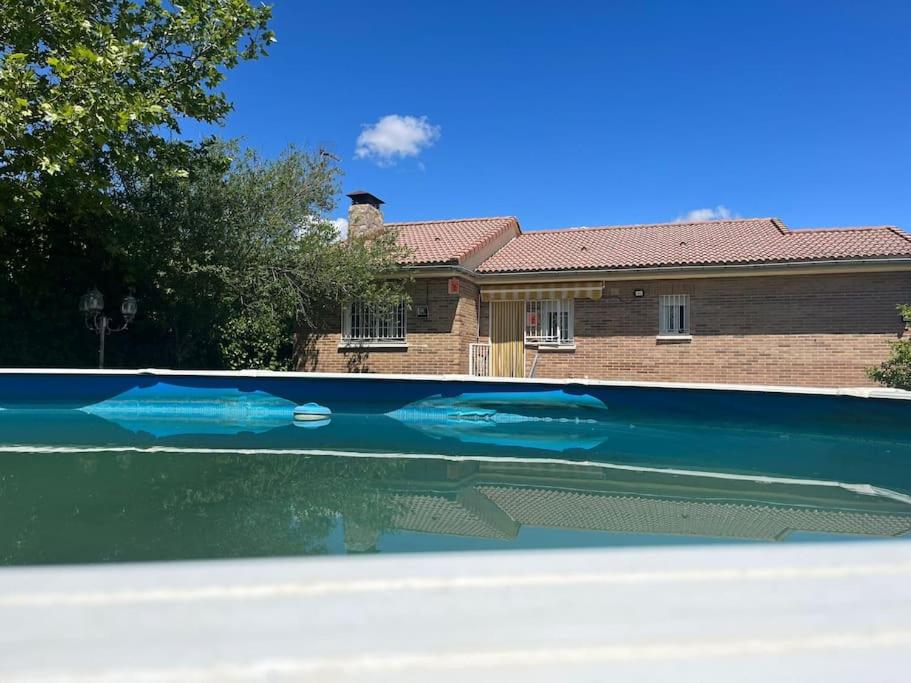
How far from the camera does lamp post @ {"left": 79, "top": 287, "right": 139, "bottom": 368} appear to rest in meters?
18.2

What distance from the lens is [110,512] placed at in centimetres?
613

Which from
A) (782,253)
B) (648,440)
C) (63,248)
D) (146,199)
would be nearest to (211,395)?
(146,199)

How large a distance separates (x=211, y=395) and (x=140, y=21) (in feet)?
29.4

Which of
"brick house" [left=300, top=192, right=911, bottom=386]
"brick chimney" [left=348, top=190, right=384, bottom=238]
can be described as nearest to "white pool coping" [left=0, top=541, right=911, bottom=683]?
"brick house" [left=300, top=192, right=911, bottom=386]

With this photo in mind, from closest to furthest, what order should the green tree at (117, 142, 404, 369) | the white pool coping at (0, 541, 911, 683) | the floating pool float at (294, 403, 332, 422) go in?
the white pool coping at (0, 541, 911, 683) → the floating pool float at (294, 403, 332, 422) → the green tree at (117, 142, 404, 369)

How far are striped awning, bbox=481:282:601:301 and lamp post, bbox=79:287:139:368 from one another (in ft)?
37.0

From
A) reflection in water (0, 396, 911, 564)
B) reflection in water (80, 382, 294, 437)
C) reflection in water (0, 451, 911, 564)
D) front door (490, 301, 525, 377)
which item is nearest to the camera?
reflection in water (0, 451, 911, 564)

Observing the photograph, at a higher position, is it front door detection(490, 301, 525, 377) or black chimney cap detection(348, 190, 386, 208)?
black chimney cap detection(348, 190, 386, 208)

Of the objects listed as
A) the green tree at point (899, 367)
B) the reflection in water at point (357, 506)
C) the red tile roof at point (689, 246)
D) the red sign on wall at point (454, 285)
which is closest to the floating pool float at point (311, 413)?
the reflection in water at point (357, 506)

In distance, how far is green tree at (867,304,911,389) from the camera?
17141 mm

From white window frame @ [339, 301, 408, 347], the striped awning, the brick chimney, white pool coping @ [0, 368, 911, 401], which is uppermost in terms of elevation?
the brick chimney

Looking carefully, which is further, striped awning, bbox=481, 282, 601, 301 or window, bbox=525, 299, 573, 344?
window, bbox=525, 299, 573, 344

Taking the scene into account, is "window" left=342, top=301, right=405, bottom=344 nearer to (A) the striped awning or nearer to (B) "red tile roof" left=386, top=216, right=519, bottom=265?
(B) "red tile roof" left=386, top=216, right=519, bottom=265

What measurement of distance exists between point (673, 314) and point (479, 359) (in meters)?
6.55
